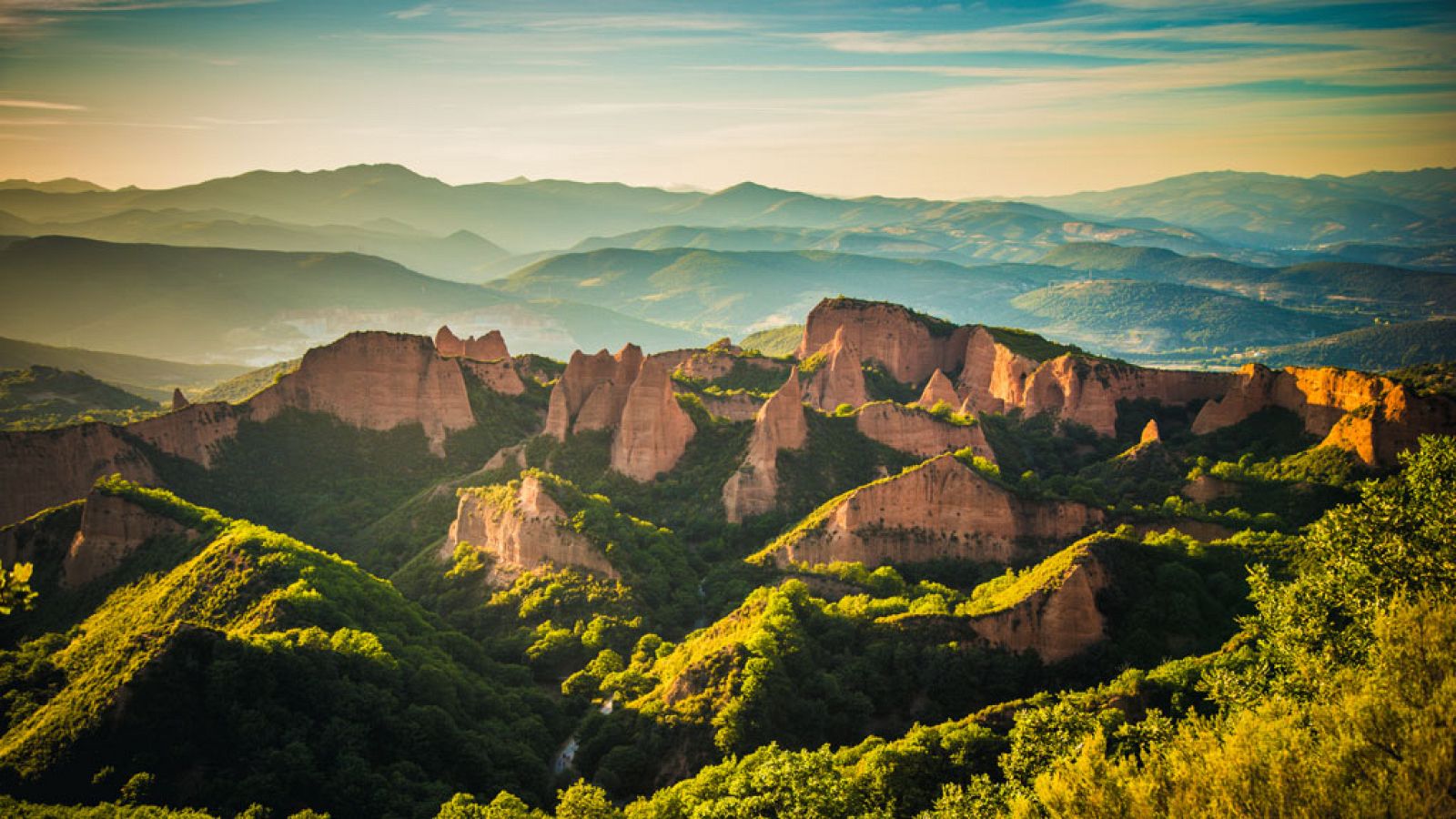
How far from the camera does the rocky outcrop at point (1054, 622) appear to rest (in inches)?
1409

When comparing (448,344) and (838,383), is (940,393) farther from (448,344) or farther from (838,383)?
(448,344)

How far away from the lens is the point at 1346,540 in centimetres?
2447

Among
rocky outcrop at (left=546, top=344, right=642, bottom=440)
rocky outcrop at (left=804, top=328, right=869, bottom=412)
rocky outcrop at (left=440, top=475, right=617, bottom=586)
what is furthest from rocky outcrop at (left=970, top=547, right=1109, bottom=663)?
rocky outcrop at (left=804, top=328, right=869, bottom=412)

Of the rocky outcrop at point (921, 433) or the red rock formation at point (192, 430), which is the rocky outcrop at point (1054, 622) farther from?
the red rock formation at point (192, 430)

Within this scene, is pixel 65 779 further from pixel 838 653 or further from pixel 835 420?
pixel 835 420


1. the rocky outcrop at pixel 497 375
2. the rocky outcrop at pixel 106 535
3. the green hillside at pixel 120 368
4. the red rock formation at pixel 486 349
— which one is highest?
the red rock formation at pixel 486 349

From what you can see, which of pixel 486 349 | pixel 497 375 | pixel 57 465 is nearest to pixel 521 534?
pixel 57 465

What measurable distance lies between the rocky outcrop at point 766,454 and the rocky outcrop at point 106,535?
28.4 meters

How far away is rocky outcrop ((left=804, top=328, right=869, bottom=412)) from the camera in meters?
76.9

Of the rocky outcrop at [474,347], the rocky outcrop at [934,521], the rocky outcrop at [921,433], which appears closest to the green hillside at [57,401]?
the rocky outcrop at [474,347]

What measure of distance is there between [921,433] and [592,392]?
2207 centimetres

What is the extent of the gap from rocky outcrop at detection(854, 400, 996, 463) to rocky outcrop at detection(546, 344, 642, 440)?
16.7 metres

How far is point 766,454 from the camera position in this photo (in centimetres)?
5938

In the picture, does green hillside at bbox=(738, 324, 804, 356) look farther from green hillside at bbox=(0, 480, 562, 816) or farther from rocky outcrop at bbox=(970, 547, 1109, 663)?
green hillside at bbox=(0, 480, 562, 816)
